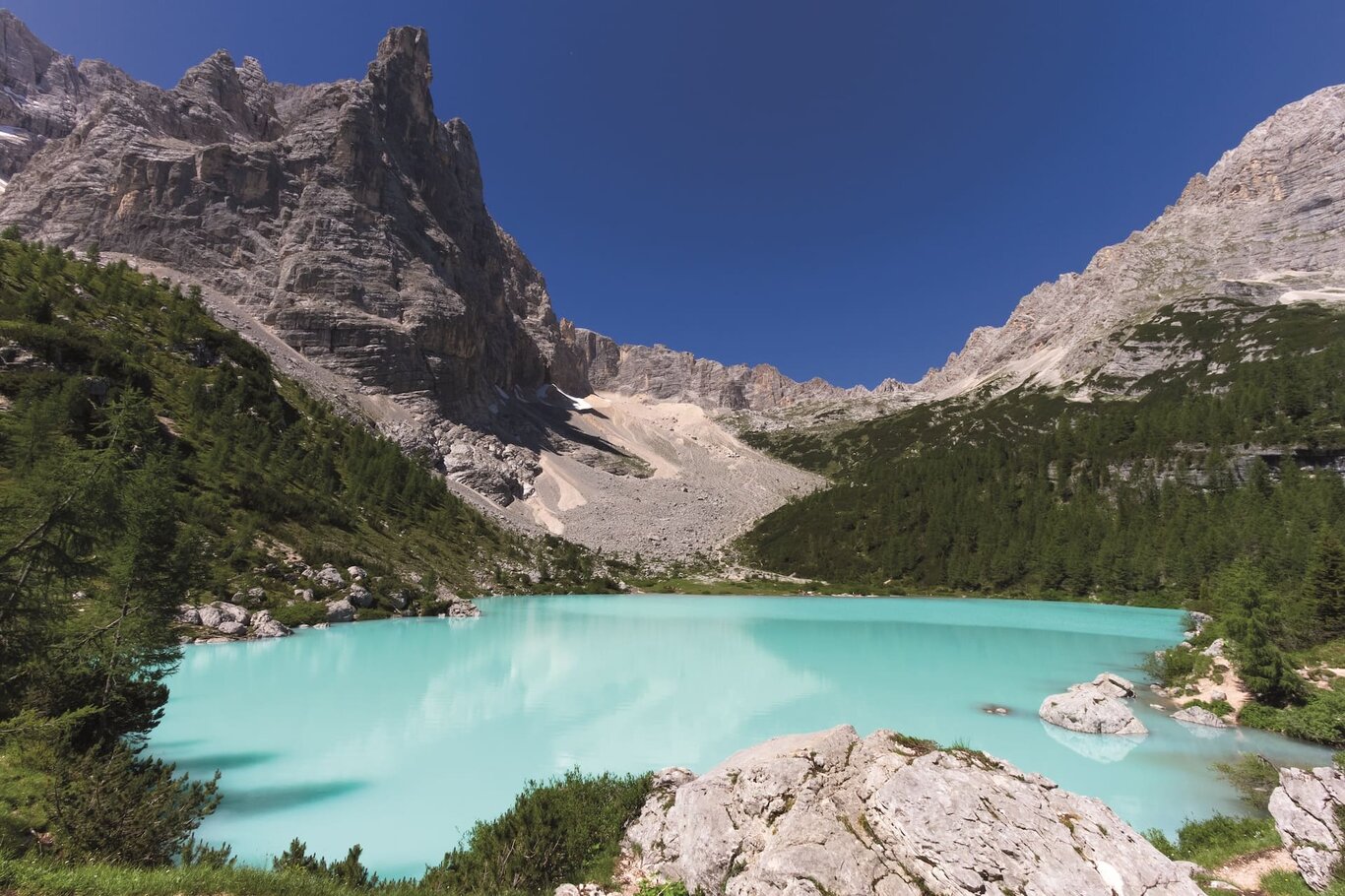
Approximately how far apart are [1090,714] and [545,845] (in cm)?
1659

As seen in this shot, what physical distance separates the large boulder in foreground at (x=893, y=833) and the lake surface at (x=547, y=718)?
16.3 ft

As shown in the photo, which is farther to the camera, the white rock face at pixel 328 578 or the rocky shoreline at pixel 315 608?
the white rock face at pixel 328 578

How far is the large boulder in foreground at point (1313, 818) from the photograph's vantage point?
22.7 feet

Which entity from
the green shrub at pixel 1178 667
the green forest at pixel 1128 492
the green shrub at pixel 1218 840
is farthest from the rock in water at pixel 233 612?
the green forest at pixel 1128 492

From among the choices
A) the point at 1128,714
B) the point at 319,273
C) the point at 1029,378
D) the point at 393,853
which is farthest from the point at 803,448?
the point at 393,853

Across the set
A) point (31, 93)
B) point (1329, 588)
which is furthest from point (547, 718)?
point (31, 93)

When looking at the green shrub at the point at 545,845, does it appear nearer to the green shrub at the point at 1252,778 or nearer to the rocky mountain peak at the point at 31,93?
the green shrub at the point at 1252,778

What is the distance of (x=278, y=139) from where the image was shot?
110188 mm

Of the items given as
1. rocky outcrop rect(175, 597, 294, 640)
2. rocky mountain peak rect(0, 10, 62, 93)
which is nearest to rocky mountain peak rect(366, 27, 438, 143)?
rocky mountain peak rect(0, 10, 62, 93)

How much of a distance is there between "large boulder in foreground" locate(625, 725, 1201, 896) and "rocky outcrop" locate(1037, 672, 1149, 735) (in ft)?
43.6

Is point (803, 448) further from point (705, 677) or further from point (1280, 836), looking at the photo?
point (1280, 836)

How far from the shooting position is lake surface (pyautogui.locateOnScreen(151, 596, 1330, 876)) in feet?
36.1

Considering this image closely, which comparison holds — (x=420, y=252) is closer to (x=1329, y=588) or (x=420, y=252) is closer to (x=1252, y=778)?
(x=1329, y=588)

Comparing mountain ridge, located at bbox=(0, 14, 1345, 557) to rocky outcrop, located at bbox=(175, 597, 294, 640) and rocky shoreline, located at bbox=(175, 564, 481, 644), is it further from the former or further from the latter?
rocky outcrop, located at bbox=(175, 597, 294, 640)
